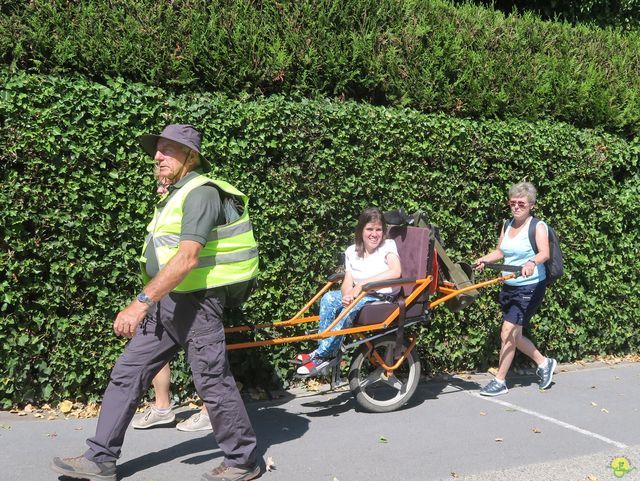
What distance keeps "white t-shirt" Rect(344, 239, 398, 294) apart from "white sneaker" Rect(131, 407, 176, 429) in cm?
181

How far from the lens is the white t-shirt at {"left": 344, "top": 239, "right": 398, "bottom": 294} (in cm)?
605

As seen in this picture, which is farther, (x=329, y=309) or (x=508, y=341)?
(x=508, y=341)

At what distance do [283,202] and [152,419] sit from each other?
205cm

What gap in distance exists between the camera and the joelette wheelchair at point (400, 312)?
19.4 ft

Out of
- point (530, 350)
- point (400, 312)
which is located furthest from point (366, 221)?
point (530, 350)

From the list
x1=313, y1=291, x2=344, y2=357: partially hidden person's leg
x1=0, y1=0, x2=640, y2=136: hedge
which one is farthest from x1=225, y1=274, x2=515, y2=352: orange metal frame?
x1=0, y1=0, x2=640, y2=136: hedge

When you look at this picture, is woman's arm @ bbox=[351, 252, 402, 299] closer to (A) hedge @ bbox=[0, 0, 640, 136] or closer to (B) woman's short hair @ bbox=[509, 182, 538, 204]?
(B) woman's short hair @ bbox=[509, 182, 538, 204]

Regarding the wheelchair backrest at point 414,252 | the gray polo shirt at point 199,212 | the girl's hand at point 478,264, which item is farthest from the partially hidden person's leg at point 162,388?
the girl's hand at point 478,264

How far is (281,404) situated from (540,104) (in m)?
4.34

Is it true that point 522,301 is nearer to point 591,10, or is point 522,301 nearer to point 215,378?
point 215,378

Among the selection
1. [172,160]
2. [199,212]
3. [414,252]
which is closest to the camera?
[199,212]

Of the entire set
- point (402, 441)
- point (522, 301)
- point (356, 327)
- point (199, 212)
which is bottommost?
point (402, 441)

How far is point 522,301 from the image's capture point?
6.93 meters

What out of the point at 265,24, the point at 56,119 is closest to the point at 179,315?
the point at 56,119
